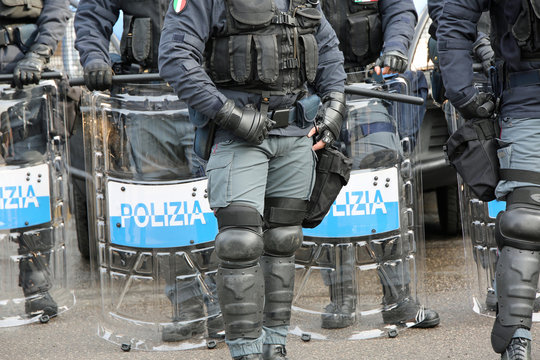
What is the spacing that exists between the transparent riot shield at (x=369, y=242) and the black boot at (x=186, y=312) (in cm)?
49

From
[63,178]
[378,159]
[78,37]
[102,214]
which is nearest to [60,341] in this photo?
[102,214]

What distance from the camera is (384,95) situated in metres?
4.70

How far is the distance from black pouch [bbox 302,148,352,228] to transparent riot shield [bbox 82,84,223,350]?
2.50 ft

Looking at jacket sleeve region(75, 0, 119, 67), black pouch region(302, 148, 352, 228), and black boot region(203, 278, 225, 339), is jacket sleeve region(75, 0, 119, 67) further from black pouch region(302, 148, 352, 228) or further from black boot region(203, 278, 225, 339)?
black pouch region(302, 148, 352, 228)

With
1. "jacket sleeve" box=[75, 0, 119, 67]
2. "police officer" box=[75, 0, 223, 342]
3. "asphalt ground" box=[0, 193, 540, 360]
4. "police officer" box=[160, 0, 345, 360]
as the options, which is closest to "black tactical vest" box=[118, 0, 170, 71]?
"police officer" box=[75, 0, 223, 342]

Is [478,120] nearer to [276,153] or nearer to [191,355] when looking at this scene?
[276,153]

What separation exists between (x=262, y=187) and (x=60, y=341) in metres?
1.72

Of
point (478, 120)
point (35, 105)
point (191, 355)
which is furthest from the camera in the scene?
point (35, 105)

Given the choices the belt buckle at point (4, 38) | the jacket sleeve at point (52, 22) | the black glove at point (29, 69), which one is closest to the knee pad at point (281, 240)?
the black glove at point (29, 69)

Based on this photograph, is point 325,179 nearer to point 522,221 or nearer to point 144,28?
point 522,221

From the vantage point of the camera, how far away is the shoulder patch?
388 centimetres

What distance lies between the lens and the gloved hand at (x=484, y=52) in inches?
196

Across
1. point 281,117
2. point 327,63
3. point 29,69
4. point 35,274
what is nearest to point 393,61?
point 327,63

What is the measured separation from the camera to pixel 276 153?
13.4 feet
